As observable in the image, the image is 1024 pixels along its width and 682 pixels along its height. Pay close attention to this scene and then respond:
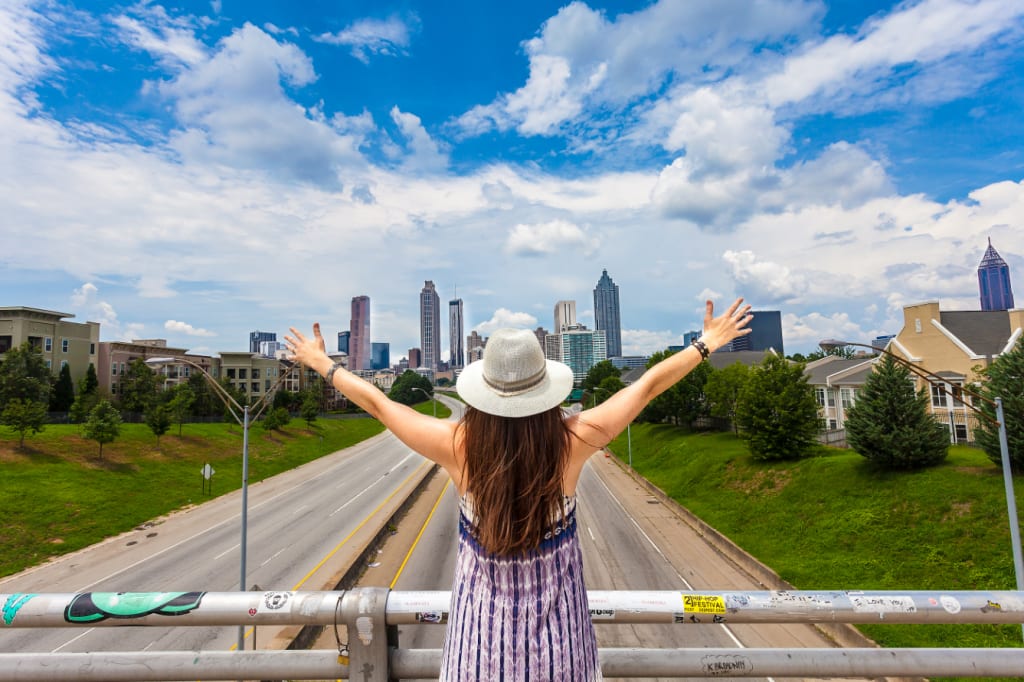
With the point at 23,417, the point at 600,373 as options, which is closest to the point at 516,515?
the point at 23,417

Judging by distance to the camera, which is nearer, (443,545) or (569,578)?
(569,578)

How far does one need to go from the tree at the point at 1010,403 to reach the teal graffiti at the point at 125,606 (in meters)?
29.0

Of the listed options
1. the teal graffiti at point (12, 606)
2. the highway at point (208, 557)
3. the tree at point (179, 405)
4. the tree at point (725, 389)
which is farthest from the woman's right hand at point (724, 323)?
the tree at point (179, 405)

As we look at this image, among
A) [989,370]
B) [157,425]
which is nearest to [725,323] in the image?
[989,370]

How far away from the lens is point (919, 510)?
900 inches

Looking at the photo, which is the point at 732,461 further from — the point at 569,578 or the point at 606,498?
the point at 569,578

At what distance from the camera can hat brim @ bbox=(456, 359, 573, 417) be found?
178 centimetres

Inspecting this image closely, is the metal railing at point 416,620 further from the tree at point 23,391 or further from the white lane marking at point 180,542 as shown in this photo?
the tree at point 23,391

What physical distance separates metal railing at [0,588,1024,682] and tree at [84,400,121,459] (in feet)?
153

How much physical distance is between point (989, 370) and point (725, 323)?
29.9 metres

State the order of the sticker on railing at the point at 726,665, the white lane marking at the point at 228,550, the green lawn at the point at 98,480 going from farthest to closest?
the green lawn at the point at 98,480 < the white lane marking at the point at 228,550 < the sticker on railing at the point at 726,665

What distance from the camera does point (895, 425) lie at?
85.1ft

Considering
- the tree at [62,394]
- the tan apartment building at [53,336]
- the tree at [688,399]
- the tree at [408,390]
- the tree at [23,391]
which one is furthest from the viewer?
the tree at [408,390]

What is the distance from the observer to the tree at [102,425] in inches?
1508
